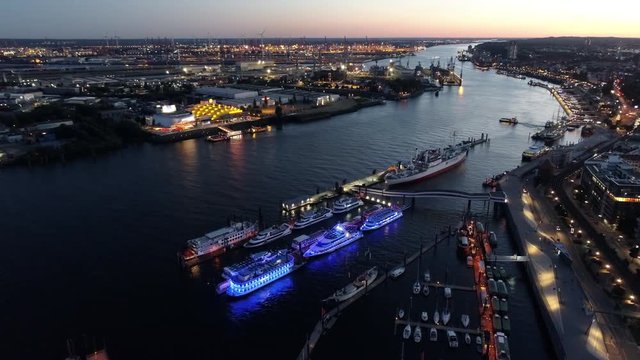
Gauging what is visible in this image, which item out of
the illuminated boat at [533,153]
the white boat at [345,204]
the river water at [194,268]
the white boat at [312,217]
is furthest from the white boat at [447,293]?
the illuminated boat at [533,153]

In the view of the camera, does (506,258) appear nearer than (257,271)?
No

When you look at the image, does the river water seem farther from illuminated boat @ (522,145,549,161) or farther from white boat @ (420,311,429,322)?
illuminated boat @ (522,145,549,161)

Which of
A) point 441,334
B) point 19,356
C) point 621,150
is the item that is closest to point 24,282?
point 19,356

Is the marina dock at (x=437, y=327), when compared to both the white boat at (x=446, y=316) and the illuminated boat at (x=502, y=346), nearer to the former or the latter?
the white boat at (x=446, y=316)

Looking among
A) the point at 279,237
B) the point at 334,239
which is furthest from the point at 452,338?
the point at 279,237

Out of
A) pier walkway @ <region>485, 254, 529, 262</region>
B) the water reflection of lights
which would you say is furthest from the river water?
pier walkway @ <region>485, 254, 529, 262</region>

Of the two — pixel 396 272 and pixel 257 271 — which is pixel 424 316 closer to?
pixel 396 272
